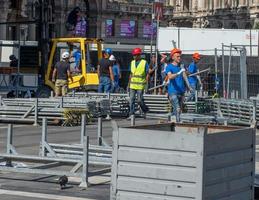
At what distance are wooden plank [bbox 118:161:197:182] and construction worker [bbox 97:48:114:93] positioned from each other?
56.2 feet

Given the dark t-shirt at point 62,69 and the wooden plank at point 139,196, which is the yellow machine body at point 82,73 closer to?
the dark t-shirt at point 62,69

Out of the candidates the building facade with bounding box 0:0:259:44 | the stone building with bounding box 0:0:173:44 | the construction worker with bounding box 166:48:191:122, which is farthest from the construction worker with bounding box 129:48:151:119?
the stone building with bounding box 0:0:173:44

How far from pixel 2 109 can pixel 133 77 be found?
356 cm

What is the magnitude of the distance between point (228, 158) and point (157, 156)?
26.9 inches

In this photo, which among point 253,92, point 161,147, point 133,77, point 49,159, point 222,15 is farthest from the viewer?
point 222,15

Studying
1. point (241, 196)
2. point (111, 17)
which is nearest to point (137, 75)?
point (241, 196)

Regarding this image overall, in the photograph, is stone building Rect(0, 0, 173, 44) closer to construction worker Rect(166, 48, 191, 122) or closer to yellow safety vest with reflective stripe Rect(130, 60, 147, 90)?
yellow safety vest with reflective stripe Rect(130, 60, 147, 90)

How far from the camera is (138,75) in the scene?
2139 cm

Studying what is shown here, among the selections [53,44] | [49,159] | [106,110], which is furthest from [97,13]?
[49,159]

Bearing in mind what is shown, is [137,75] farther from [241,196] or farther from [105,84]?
[241,196]

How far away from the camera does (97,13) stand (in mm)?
108125

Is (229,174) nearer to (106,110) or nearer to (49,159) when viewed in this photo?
(49,159)

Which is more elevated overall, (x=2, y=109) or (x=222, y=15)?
(x=222, y=15)

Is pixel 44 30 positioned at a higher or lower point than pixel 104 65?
higher
